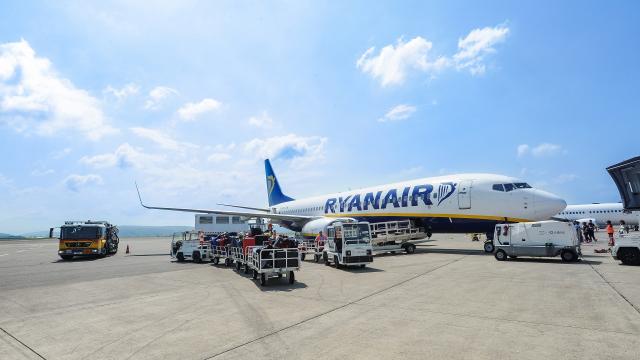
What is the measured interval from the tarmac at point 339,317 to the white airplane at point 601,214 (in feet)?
184

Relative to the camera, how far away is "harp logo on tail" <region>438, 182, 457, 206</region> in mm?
22734

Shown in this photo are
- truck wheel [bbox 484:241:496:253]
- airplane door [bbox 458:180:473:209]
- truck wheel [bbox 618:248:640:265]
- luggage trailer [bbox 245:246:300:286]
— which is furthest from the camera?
truck wheel [bbox 484:241:496:253]

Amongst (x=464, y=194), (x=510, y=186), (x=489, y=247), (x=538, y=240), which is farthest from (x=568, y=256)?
(x=464, y=194)

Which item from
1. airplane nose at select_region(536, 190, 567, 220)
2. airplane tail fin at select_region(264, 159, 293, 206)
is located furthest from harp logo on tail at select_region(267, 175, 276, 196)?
airplane nose at select_region(536, 190, 567, 220)

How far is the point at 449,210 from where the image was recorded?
22.7 m

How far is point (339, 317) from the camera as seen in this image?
8000mm

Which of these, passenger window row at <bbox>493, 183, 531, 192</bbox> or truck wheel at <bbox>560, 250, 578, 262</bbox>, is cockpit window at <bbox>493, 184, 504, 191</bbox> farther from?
truck wheel at <bbox>560, 250, 578, 262</bbox>

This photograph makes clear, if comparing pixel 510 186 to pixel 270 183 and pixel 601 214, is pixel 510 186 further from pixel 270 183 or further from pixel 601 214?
pixel 601 214

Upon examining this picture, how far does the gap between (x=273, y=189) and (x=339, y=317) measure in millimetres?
43235

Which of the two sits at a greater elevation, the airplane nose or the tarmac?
the airplane nose

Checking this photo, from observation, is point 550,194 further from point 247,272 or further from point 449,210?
point 247,272

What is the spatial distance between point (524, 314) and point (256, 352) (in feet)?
19.7

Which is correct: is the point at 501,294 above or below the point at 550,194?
below

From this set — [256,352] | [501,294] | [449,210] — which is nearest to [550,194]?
[449,210]
